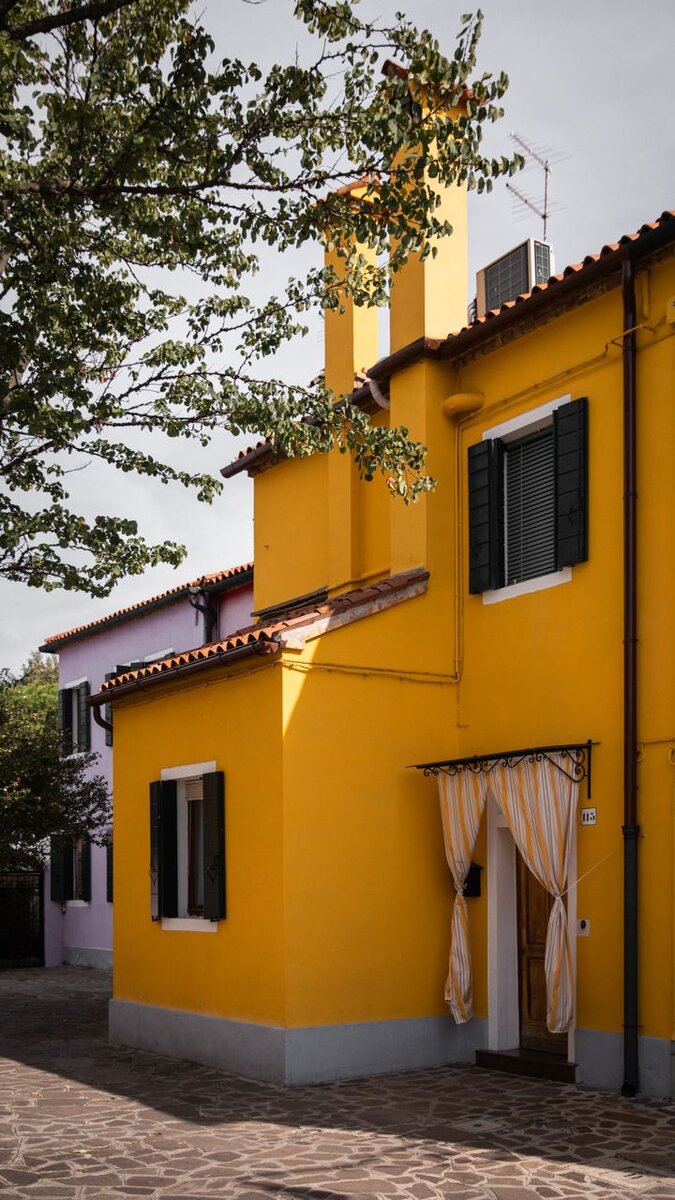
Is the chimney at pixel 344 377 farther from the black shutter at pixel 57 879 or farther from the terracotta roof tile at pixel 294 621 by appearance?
the black shutter at pixel 57 879

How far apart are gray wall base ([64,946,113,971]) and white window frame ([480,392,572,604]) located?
14677 millimetres

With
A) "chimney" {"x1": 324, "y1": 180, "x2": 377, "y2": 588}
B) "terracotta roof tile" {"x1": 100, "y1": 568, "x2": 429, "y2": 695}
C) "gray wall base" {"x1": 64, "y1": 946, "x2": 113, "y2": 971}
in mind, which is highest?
"chimney" {"x1": 324, "y1": 180, "x2": 377, "y2": 588}

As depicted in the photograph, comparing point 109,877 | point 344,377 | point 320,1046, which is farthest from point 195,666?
point 109,877

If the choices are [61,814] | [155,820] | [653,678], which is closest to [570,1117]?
[653,678]

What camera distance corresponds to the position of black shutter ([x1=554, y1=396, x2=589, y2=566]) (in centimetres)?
1055

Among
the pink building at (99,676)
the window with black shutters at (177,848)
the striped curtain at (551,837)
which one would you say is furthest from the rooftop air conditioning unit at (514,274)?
the pink building at (99,676)

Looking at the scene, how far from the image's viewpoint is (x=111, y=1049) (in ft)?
42.5

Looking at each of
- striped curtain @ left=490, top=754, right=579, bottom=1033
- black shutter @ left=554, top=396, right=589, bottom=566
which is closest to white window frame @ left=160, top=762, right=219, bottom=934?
striped curtain @ left=490, top=754, right=579, bottom=1033

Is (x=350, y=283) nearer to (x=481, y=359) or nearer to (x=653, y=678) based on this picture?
(x=481, y=359)

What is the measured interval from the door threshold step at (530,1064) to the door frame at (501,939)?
0.12 metres

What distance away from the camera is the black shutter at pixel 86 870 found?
2473 cm

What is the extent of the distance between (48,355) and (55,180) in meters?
1.31

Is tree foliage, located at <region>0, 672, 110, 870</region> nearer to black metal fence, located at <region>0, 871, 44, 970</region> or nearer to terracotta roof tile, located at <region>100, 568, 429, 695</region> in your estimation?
black metal fence, located at <region>0, 871, 44, 970</region>

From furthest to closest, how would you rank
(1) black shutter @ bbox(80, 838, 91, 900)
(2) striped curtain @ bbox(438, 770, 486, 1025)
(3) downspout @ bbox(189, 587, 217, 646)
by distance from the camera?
(1) black shutter @ bbox(80, 838, 91, 900) → (3) downspout @ bbox(189, 587, 217, 646) → (2) striped curtain @ bbox(438, 770, 486, 1025)
